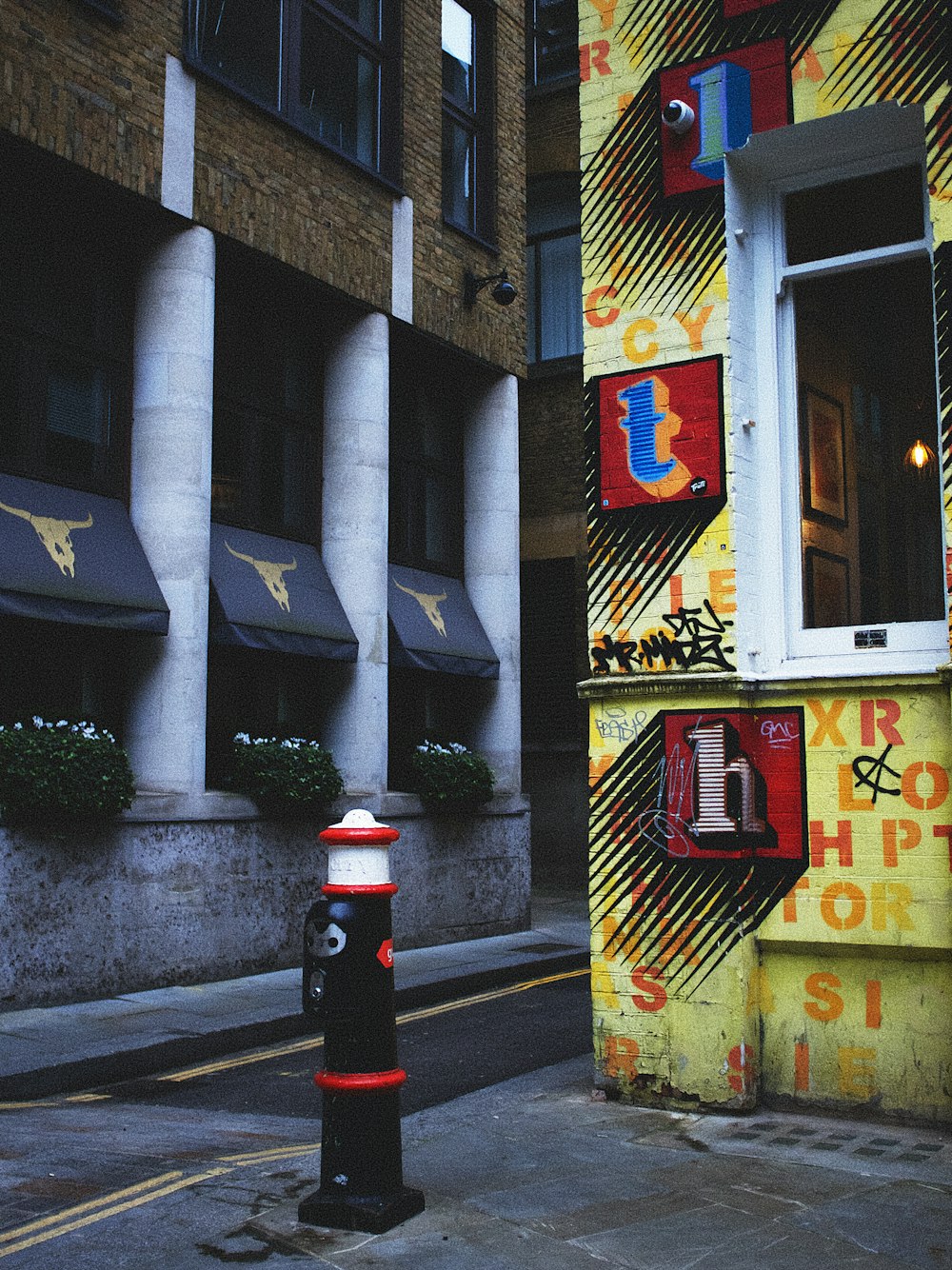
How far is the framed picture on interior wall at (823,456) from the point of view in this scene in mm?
7035

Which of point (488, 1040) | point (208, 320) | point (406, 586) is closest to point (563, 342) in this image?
point (406, 586)

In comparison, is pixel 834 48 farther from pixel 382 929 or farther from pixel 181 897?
pixel 181 897

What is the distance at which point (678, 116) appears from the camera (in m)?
6.89

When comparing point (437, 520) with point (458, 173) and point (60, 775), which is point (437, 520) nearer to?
point (458, 173)

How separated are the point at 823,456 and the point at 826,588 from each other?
0.75 meters

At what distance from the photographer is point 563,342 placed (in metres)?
22.1

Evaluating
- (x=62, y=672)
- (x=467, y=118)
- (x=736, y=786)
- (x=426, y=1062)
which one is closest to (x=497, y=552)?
(x=467, y=118)

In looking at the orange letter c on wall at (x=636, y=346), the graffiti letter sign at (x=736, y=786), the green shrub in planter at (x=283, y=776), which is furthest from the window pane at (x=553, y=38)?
the graffiti letter sign at (x=736, y=786)

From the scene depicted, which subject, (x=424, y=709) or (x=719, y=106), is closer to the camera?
(x=719, y=106)

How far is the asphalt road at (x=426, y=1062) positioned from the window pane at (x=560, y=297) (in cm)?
1365

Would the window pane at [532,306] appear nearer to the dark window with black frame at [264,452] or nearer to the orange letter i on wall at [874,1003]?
the dark window with black frame at [264,452]

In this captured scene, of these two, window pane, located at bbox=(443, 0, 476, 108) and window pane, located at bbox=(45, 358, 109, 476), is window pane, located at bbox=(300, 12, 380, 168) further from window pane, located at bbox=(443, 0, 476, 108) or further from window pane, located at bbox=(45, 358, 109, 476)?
window pane, located at bbox=(45, 358, 109, 476)

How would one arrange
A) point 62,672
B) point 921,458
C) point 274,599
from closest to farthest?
1. point 921,458
2. point 62,672
3. point 274,599

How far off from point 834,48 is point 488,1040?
21.7 feet
